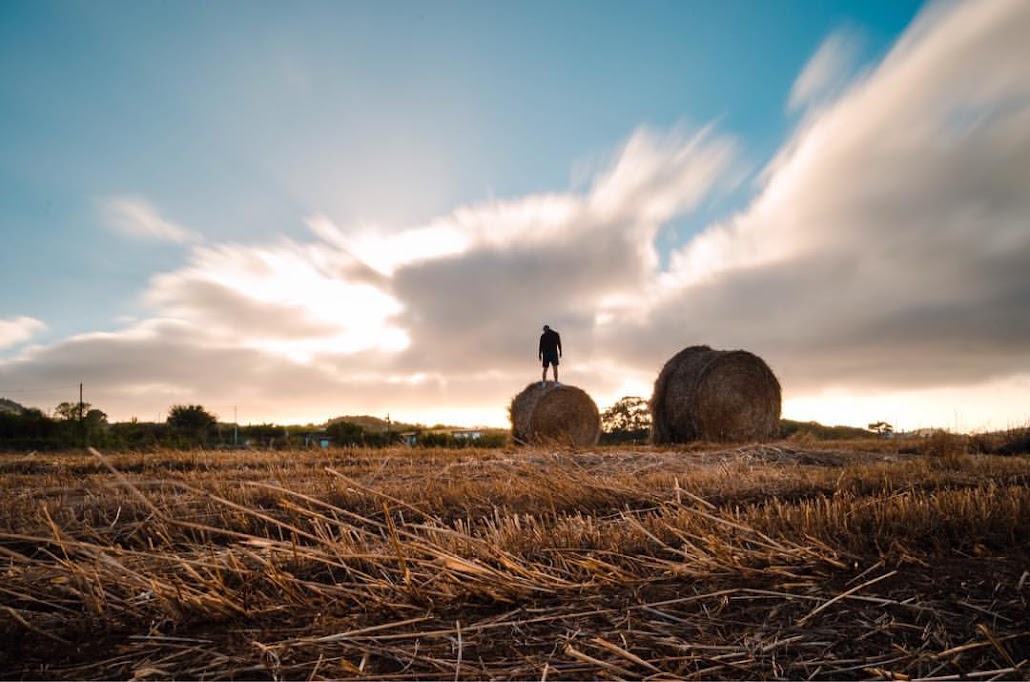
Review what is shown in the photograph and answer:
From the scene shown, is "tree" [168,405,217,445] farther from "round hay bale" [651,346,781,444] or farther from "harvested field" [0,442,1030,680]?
"harvested field" [0,442,1030,680]

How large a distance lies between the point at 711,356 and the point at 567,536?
11844mm

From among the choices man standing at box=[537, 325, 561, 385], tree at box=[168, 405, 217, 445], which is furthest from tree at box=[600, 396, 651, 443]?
tree at box=[168, 405, 217, 445]

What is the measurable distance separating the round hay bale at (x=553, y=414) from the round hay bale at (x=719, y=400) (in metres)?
1.96

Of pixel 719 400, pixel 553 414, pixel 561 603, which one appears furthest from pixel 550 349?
pixel 561 603

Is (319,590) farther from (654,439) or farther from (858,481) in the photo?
(654,439)

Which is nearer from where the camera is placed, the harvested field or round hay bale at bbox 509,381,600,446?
the harvested field

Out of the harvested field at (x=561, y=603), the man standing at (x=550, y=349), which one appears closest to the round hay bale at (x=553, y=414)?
the man standing at (x=550, y=349)

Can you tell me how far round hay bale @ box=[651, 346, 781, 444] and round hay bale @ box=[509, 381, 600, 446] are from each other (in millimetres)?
1960

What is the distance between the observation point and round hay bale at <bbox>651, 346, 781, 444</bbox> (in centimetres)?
1355

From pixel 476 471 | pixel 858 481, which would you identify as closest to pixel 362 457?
pixel 476 471

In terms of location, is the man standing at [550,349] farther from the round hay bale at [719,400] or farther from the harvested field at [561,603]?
the harvested field at [561,603]

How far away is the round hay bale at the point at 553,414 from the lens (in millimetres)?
15156

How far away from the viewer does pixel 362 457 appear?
8.45 metres

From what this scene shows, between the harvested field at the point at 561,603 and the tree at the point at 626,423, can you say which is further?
the tree at the point at 626,423
